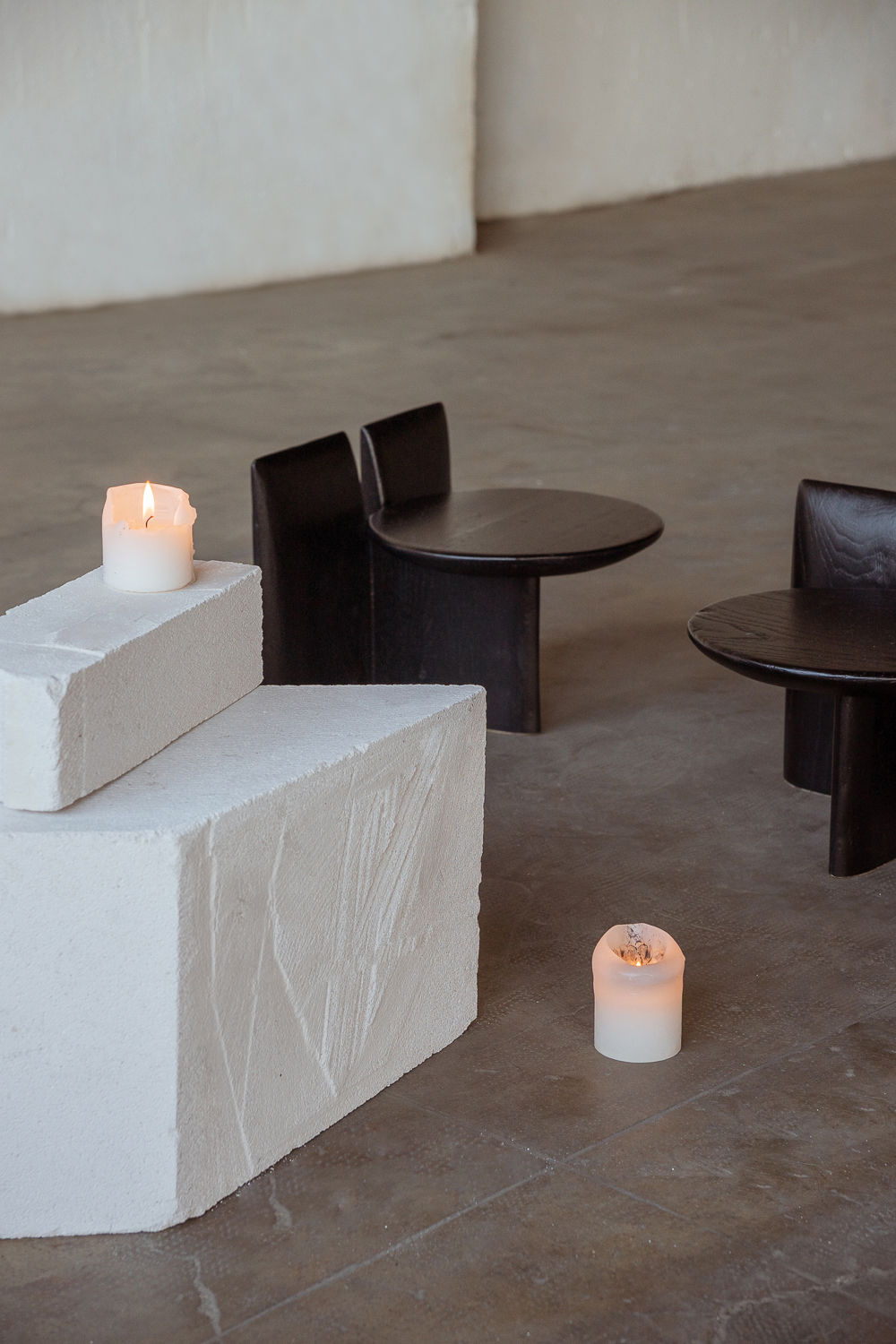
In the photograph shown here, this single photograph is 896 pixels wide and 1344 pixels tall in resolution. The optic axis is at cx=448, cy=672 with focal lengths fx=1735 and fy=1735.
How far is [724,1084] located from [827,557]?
172 cm

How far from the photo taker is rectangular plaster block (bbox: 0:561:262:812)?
8.19 feet

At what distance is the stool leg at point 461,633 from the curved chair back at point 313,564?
0.22 feet

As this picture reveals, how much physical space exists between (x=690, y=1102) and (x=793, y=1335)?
2.03ft

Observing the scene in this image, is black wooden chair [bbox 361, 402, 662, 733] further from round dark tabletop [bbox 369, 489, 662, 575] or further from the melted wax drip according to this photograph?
the melted wax drip

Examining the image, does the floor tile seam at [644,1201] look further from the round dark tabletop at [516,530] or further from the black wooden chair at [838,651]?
the round dark tabletop at [516,530]

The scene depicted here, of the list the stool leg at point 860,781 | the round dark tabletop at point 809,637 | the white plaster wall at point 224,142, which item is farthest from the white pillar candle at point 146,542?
the white plaster wall at point 224,142

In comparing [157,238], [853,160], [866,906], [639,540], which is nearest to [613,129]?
[853,160]

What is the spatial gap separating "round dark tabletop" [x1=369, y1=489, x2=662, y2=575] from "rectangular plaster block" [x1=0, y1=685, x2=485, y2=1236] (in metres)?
1.39

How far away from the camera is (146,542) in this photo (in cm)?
284

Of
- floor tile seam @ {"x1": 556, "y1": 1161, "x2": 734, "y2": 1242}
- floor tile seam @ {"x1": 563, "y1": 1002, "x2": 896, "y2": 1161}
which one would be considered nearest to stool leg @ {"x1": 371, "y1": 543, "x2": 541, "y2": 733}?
floor tile seam @ {"x1": 563, "y1": 1002, "x2": 896, "y2": 1161}

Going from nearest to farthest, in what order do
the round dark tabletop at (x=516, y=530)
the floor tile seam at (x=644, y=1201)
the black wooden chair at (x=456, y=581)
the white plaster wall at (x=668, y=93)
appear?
1. the floor tile seam at (x=644, y=1201)
2. the round dark tabletop at (x=516, y=530)
3. the black wooden chair at (x=456, y=581)
4. the white plaster wall at (x=668, y=93)

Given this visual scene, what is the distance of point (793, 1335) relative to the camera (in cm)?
241

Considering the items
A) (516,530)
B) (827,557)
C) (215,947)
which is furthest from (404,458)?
(215,947)

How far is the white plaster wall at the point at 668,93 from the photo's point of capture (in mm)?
13250
